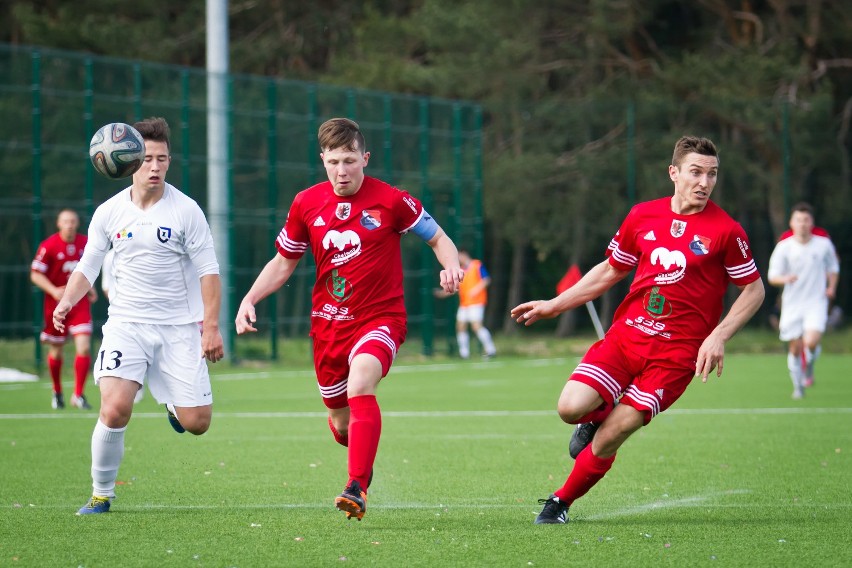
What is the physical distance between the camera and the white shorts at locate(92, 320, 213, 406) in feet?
23.8

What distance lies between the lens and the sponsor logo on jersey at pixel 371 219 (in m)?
7.27

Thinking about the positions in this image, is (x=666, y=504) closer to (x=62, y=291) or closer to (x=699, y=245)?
(x=699, y=245)

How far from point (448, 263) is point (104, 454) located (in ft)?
7.15

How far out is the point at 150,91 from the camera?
72.2ft

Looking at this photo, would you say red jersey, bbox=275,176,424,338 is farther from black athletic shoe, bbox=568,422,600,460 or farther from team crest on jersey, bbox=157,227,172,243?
black athletic shoe, bbox=568,422,600,460

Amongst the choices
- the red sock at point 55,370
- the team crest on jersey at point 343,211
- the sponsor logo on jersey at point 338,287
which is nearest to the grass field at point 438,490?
the red sock at point 55,370

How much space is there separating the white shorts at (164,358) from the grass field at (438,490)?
2.22 ft

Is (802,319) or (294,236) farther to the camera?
(802,319)

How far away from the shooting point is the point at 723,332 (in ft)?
22.2

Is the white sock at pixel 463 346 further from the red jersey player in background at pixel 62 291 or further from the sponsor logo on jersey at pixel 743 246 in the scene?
the sponsor logo on jersey at pixel 743 246

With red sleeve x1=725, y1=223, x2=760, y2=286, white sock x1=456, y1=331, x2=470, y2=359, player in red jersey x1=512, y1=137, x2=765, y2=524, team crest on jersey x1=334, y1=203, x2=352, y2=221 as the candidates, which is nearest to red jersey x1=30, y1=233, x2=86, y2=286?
team crest on jersey x1=334, y1=203, x2=352, y2=221

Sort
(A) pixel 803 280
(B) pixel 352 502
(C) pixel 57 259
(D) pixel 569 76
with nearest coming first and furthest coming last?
1. (B) pixel 352 502
2. (C) pixel 57 259
3. (A) pixel 803 280
4. (D) pixel 569 76

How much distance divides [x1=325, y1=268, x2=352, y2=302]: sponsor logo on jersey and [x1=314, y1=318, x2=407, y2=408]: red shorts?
20 centimetres

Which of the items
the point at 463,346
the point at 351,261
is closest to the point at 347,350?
the point at 351,261
